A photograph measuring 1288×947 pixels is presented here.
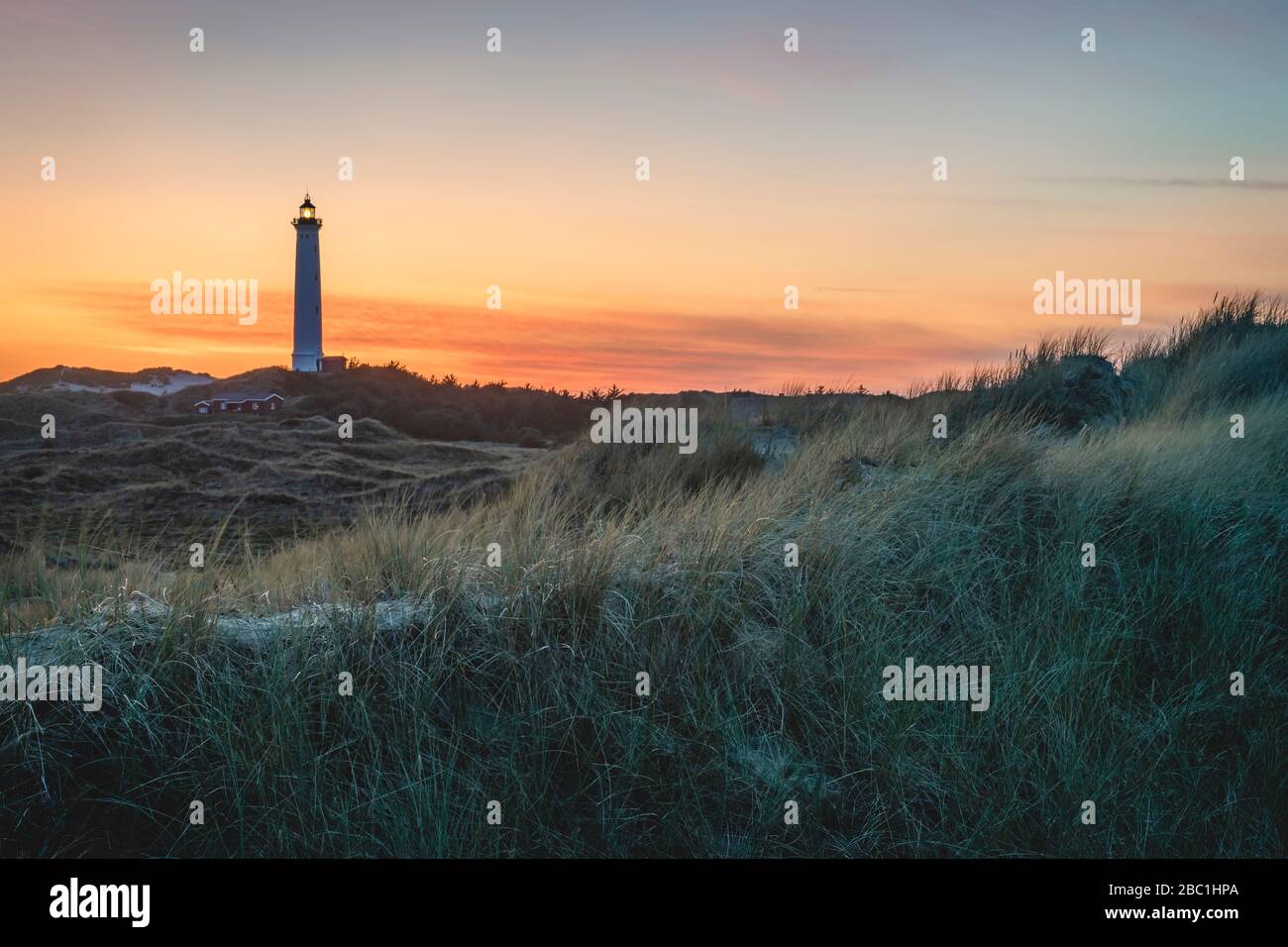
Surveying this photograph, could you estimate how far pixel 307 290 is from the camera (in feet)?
130

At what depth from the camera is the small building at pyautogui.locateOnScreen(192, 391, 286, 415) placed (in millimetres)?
32312

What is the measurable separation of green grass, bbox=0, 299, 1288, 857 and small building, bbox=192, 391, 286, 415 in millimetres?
29228

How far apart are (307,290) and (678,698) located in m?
39.3

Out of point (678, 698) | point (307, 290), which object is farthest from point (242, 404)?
point (678, 698)

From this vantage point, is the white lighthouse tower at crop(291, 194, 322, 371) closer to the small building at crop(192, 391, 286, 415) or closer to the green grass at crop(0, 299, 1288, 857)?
the small building at crop(192, 391, 286, 415)

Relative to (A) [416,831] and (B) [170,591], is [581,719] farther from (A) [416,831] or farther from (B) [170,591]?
(B) [170,591]

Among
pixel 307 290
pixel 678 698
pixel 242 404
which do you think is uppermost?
pixel 307 290

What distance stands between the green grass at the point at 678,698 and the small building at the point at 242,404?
29228 mm

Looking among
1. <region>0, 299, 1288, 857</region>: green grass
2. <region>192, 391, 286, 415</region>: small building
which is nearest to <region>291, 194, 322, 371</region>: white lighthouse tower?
<region>192, 391, 286, 415</region>: small building

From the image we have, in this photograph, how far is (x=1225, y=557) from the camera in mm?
5371

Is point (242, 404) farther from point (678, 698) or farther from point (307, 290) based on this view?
point (678, 698)

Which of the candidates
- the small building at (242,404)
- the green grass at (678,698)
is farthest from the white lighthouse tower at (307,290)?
the green grass at (678,698)

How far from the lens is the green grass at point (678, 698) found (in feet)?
11.7
